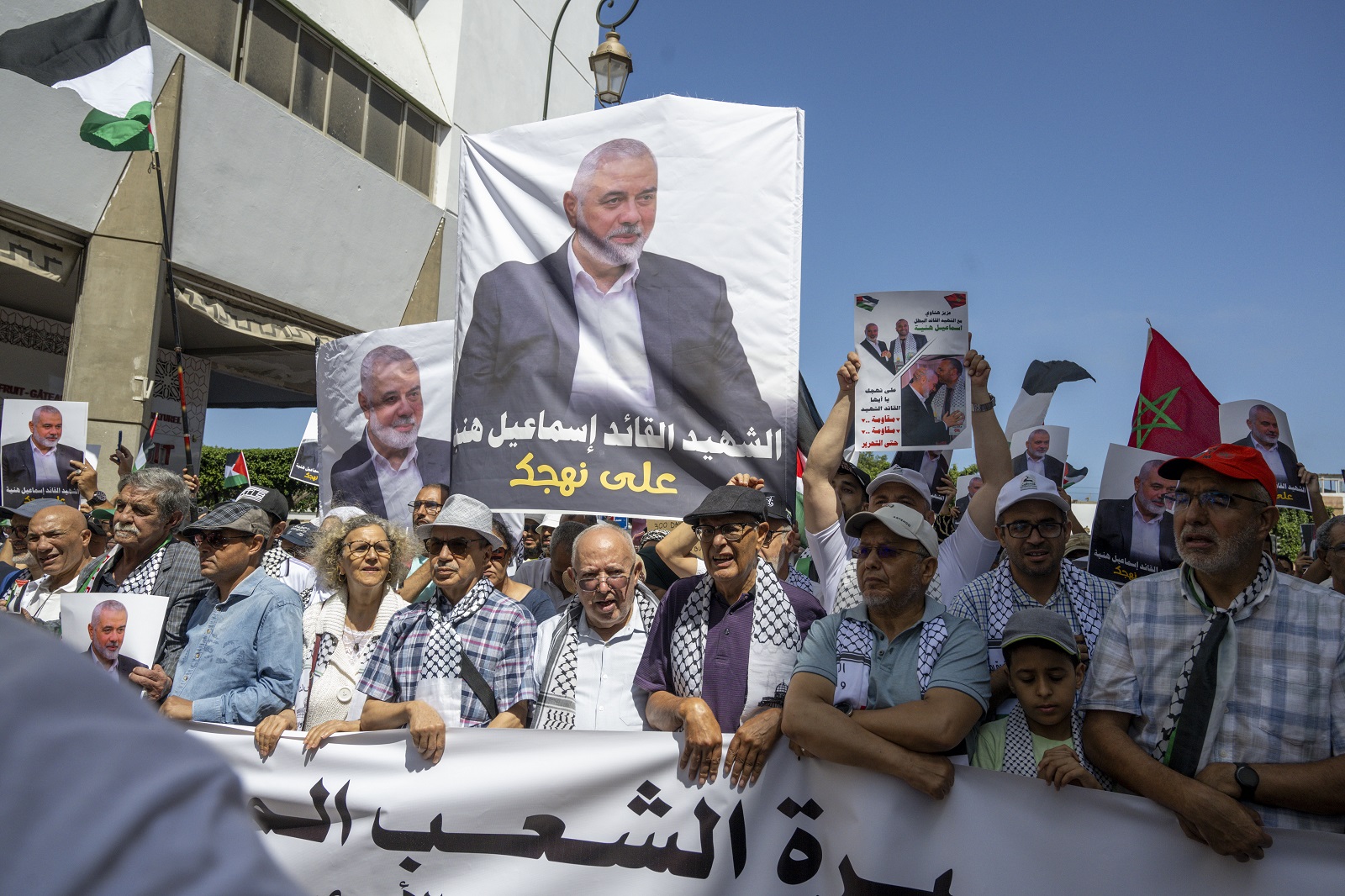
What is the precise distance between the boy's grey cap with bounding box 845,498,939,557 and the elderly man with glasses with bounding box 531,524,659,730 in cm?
96

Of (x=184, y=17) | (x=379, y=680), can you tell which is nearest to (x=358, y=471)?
(x=379, y=680)

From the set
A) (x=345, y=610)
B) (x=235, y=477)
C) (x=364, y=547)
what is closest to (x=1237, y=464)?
(x=364, y=547)

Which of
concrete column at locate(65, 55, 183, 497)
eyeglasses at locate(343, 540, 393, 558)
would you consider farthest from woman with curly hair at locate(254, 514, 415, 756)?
concrete column at locate(65, 55, 183, 497)

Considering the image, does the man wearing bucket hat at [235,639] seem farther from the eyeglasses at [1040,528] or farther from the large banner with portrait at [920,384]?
the eyeglasses at [1040,528]

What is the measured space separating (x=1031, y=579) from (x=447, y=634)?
7.31ft

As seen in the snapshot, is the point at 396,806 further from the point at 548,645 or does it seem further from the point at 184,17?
the point at 184,17

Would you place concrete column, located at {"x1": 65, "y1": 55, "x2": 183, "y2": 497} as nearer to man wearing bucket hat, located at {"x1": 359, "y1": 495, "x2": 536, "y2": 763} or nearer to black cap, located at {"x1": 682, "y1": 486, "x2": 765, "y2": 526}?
man wearing bucket hat, located at {"x1": 359, "y1": 495, "x2": 536, "y2": 763}

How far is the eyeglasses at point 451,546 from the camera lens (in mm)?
3926

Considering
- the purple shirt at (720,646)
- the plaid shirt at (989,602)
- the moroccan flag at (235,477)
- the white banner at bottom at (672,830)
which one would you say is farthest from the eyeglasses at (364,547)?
the moroccan flag at (235,477)

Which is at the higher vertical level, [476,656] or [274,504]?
[274,504]

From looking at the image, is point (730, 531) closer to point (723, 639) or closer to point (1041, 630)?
point (723, 639)

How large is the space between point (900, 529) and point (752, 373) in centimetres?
116

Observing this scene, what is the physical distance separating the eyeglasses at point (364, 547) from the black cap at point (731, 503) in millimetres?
1695

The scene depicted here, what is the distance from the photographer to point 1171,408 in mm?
5469
